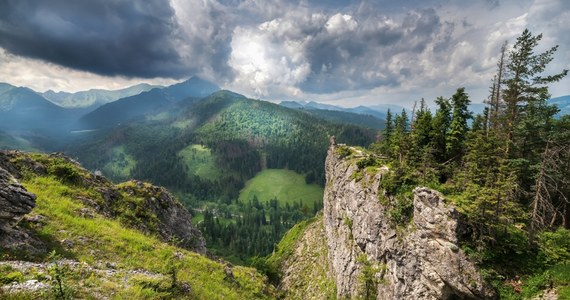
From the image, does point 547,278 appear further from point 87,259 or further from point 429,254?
point 87,259

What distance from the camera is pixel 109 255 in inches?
720

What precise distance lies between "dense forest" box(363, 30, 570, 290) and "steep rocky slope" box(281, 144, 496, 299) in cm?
202

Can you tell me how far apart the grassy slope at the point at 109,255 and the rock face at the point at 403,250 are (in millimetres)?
21186

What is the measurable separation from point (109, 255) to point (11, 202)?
622 cm

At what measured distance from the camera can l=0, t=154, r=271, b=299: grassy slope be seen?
1419 centimetres

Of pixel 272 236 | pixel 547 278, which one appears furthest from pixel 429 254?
pixel 272 236

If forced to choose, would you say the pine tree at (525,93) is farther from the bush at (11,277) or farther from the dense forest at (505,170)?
the bush at (11,277)

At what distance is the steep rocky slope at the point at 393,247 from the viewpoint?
31.6m

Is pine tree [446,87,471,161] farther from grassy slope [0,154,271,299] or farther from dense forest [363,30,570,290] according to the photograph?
grassy slope [0,154,271,299]

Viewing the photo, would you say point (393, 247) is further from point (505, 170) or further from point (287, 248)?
point (287, 248)

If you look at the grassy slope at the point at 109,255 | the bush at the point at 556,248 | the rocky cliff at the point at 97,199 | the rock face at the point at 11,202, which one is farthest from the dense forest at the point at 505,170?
the rock face at the point at 11,202

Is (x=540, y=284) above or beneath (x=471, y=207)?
beneath

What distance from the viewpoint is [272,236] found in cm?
18950

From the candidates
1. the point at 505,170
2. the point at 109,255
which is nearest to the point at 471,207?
the point at 505,170
